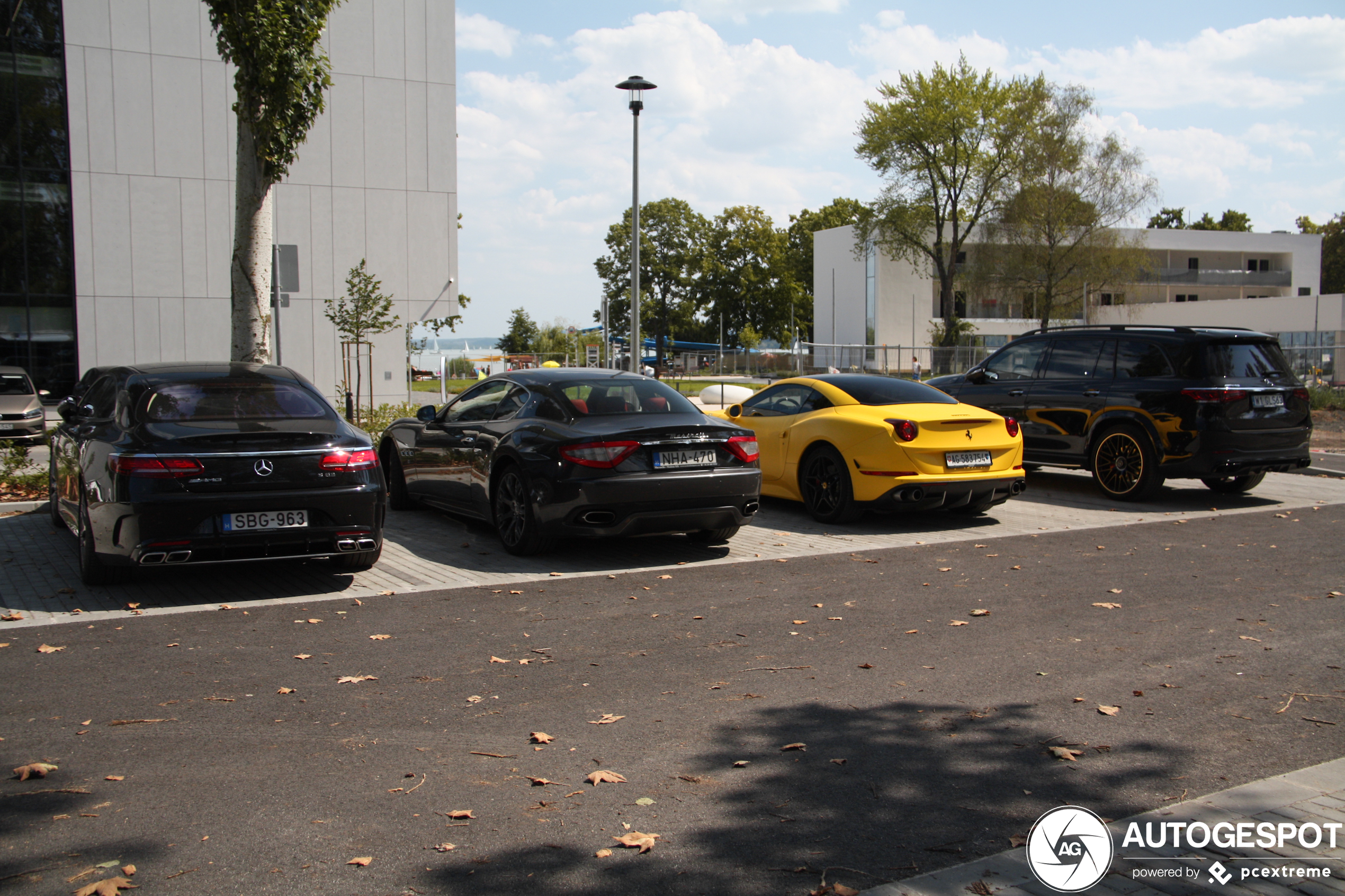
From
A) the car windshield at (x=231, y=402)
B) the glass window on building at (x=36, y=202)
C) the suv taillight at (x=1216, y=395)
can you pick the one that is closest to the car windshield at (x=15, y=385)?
the glass window on building at (x=36, y=202)

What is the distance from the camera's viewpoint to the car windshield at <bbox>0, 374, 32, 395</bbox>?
20219 mm

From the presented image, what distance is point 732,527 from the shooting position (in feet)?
28.9

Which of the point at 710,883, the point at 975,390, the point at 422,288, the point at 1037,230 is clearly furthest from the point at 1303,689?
the point at 1037,230

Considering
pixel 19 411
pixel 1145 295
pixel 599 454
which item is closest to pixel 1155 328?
pixel 599 454

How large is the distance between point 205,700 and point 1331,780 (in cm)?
469

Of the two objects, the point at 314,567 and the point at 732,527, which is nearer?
the point at 314,567

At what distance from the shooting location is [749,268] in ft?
316

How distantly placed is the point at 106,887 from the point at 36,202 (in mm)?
29229

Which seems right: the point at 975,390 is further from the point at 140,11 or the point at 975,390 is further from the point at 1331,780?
the point at 140,11

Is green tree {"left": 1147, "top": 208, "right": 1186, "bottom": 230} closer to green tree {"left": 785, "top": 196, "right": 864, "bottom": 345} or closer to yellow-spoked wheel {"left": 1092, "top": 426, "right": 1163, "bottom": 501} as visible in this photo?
green tree {"left": 785, "top": 196, "right": 864, "bottom": 345}

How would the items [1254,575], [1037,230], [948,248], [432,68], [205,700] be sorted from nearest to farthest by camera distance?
[205,700] < [1254,575] < [432,68] < [1037,230] < [948,248]

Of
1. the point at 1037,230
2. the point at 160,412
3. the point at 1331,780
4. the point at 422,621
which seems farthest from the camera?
the point at 1037,230

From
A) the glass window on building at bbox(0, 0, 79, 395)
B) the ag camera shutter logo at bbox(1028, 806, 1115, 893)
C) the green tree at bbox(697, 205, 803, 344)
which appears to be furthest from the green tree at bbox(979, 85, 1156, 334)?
the ag camera shutter logo at bbox(1028, 806, 1115, 893)

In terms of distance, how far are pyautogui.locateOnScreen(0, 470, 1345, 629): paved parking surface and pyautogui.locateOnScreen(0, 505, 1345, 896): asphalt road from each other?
0.51 m
